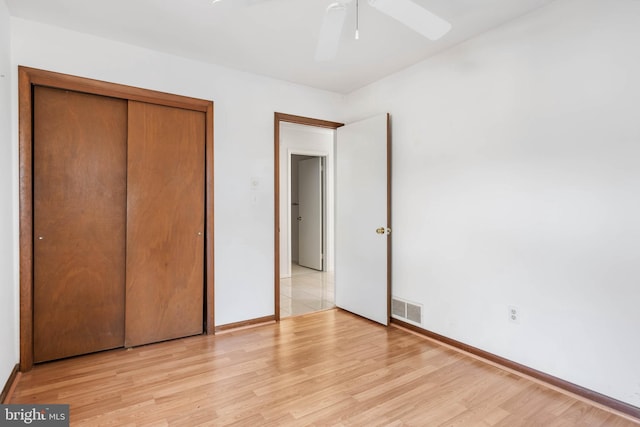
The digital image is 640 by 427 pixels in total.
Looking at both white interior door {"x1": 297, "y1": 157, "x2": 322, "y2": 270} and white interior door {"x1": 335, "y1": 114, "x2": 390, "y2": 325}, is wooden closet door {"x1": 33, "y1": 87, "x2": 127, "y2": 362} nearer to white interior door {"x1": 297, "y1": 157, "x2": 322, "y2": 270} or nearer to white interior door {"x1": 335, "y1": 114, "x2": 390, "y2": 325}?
white interior door {"x1": 335, "y1": 114, "x2": 390, "y2": 325}

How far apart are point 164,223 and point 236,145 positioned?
0.98 metres

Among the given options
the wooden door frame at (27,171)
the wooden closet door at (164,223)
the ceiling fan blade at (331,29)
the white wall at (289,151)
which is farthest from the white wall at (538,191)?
the wooden door frame at (27,171)

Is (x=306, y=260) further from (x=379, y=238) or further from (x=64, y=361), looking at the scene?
(x=64, y=361)

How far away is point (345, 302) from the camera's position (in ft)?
12.6

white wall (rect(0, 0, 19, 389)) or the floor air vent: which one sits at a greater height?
white wall (rect(0, 0, 19, 389))

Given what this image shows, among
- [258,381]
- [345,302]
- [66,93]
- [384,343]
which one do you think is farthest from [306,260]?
[66,93]

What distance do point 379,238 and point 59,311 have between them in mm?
2754

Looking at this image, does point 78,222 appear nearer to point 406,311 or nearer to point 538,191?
point 406,311

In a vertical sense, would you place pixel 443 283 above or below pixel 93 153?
below

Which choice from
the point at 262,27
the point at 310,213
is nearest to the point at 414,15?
the point at 262,27

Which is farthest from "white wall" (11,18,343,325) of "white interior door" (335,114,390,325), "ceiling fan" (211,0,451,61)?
"ceiling fan" (211,0,451,61)

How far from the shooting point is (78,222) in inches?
104

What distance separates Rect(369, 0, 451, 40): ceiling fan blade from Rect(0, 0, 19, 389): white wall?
234 cm

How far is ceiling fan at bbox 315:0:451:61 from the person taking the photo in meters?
1.64
